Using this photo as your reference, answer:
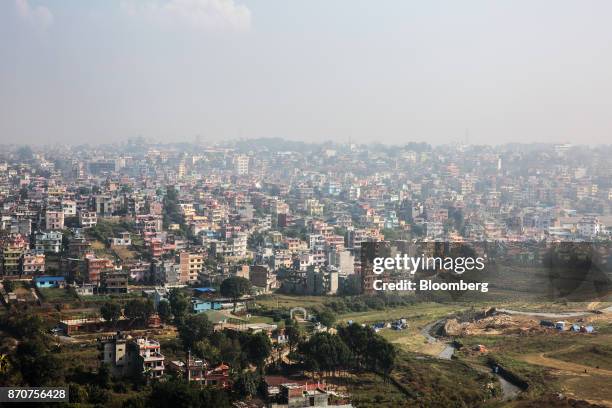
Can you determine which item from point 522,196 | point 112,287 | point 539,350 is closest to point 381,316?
point 539,350

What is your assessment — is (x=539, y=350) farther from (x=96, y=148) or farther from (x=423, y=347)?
(x=96, y=148)

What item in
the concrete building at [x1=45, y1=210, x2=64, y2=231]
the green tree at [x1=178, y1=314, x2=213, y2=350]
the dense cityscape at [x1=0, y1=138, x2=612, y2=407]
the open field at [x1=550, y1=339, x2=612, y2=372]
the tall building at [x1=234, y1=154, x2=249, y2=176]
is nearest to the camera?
the dense cityscape at [x1=0, y1=138, x2=612, y2=407]

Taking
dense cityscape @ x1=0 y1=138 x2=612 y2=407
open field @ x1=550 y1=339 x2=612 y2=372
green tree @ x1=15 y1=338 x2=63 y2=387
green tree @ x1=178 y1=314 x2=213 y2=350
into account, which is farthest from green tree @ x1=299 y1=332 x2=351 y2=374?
open field @ x1=550 y1=339 x2=612 y2=372

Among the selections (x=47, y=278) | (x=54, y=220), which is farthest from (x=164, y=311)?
(x=54, y=220)

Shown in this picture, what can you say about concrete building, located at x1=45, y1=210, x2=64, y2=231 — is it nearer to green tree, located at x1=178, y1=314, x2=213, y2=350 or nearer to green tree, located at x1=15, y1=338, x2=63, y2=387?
green tree, located at x1=178, y1=314, x2=213, y2=350

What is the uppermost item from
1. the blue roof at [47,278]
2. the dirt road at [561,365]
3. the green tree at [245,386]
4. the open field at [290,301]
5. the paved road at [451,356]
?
the blue roof at [47,278]

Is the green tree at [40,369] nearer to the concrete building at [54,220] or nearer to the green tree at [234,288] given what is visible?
the green tree at [234,288]

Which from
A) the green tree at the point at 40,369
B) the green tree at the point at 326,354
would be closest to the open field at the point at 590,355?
the green tree at the point at 326,354

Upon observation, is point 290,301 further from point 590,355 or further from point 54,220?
point 54,220
